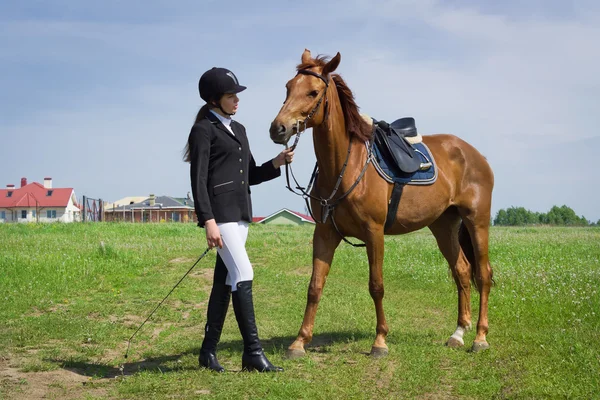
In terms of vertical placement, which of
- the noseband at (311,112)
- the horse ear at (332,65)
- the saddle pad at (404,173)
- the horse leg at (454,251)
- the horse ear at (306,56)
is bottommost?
the horse leg at (454,251)

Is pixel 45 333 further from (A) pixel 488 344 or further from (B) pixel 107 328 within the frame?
(A) pixel 488 344

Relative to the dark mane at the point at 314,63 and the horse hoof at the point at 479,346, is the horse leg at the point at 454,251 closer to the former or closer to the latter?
the horse hoof at the point at 479,346

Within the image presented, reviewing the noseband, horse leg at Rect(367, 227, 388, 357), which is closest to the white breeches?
the noseband

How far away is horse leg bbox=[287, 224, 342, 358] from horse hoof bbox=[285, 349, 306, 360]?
0.19 ft

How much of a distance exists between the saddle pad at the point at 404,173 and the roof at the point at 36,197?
2713 inches

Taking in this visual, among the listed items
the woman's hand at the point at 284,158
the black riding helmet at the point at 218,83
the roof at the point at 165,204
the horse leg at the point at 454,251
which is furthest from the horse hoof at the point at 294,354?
the roof at the point at 165,204

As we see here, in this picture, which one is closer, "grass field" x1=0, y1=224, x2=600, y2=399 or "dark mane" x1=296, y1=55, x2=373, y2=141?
"grass field" x1=0, y1=224, x2=600, y2=399

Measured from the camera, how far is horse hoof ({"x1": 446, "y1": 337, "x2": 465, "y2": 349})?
688 centimetres

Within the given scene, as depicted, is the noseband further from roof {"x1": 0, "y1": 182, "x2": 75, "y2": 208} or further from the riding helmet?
roof {"x1": 0, "y1": 182, "x2": 75, "y2": 208}

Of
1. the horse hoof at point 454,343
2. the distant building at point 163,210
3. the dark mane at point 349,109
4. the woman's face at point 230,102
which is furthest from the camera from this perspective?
the distant building at point 163,210

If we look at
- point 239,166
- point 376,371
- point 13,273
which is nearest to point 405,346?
point 376,371

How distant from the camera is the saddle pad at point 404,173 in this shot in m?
6.66

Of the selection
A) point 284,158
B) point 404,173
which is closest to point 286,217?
point 404,173

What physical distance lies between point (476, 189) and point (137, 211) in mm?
62632
